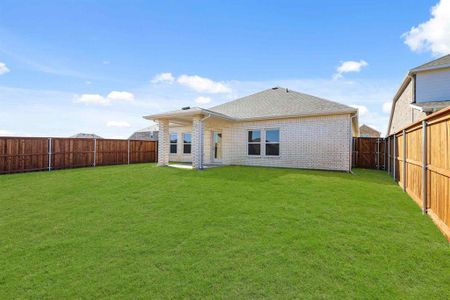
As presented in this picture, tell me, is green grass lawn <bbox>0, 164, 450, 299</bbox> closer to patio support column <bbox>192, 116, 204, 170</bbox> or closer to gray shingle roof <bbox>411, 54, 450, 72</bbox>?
patio support column <bbox>192, 116, 204, 170</bbox>

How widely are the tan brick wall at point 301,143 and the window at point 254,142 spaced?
0.82 feet

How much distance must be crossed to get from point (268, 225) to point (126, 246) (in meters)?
2.48

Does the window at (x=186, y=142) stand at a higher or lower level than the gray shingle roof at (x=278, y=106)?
lower

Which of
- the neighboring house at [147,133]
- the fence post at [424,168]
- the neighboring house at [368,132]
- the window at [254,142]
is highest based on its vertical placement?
the neighboring house at [368,132]

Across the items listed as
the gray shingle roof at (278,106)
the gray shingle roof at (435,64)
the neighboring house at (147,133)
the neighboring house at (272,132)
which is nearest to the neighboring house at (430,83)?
the gray shingle roof at (435,64)

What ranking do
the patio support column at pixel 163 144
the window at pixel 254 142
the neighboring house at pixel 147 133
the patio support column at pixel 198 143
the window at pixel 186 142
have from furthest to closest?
the neighboring house at pixel 147 133
the window at pixel 186 142
the window at pixel 254 142
the patio support column at pixel 163 144
the patio support column at pixel 198 143

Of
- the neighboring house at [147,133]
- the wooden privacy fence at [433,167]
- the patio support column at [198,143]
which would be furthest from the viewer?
the neighboring house at [147,133]

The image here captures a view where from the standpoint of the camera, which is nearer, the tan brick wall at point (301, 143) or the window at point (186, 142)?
the tan brick wall at point (301, 143)

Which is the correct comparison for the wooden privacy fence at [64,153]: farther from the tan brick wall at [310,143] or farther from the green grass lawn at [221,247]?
the tan brick wall at [310,143]

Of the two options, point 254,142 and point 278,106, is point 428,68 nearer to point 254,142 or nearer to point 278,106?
point 278,106

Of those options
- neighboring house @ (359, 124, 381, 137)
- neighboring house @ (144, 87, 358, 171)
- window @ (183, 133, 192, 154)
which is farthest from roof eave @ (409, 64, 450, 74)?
neighboring house @ (359, 124, 381, 137)

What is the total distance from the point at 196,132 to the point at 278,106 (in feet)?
18.3

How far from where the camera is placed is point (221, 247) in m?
3.42

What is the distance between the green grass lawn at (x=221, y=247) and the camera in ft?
8.21
